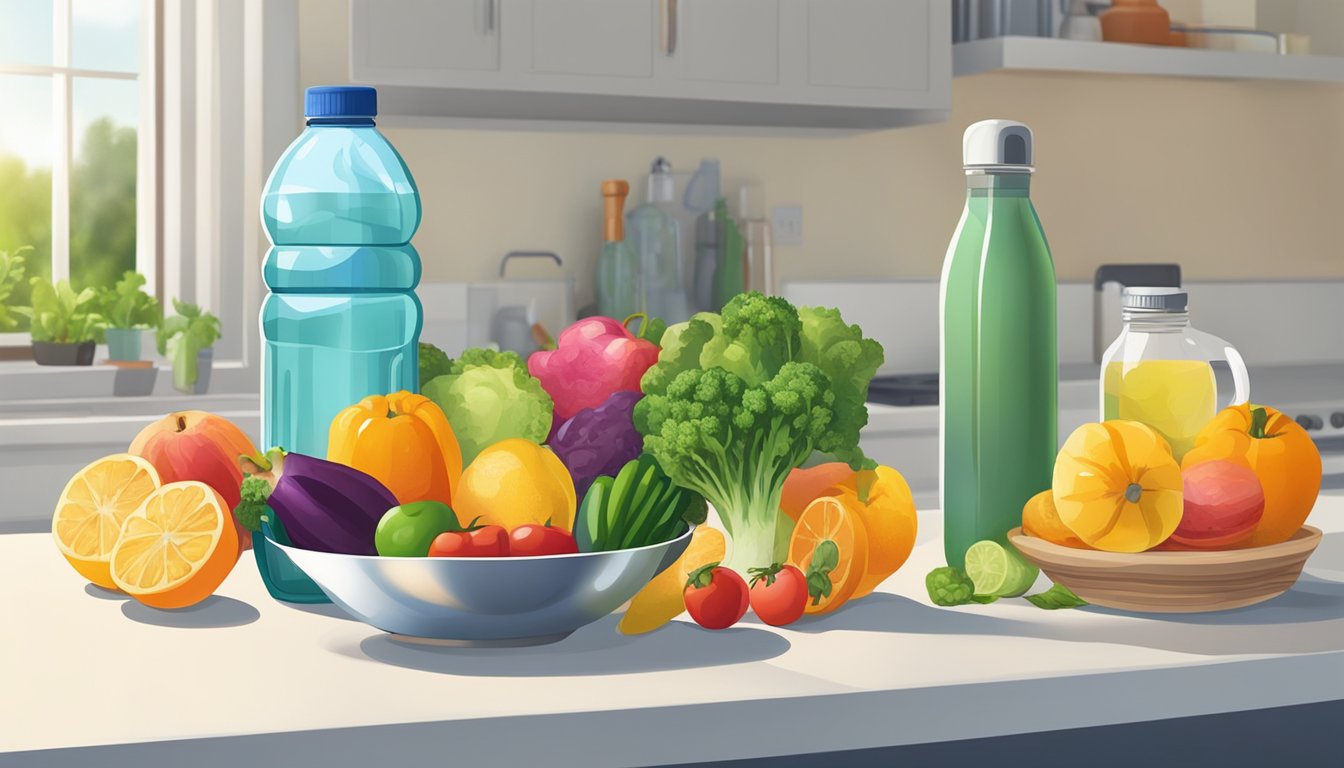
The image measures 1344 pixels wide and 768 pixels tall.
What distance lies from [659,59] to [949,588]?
2303mm

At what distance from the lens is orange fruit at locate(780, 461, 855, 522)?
91 centimetres

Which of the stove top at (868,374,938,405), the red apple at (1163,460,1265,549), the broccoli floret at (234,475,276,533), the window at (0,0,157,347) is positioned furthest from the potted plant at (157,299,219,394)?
the red apple at (1163,460,1265,549)

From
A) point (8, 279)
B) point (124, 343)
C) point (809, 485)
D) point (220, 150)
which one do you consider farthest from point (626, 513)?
point (8, 279)

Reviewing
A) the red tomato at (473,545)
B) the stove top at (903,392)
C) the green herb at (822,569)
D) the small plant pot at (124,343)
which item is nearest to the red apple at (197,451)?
the red tomato at (473,545)

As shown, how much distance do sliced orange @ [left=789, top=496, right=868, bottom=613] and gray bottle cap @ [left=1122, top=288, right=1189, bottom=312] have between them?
0.79 ft

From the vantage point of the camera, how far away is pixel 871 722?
0.69 metres

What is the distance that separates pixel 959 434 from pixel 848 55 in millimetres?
2425

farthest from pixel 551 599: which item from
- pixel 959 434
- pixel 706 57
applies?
pixel 706 57

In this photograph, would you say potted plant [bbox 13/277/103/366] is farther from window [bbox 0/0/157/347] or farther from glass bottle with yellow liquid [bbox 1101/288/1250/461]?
glass bottle with yellow liquid [bbox 1101/288/1250/461]

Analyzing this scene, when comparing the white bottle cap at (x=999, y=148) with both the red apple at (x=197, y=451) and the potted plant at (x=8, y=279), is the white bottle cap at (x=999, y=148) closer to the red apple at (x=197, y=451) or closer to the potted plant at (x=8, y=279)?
the red apple at (x=197, y=451)

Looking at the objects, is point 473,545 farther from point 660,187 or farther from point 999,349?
point 660,187

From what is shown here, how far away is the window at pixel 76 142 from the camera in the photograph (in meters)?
3.20

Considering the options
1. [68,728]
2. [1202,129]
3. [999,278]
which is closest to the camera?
[68,728]

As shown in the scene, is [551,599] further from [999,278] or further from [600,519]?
[999,278]
